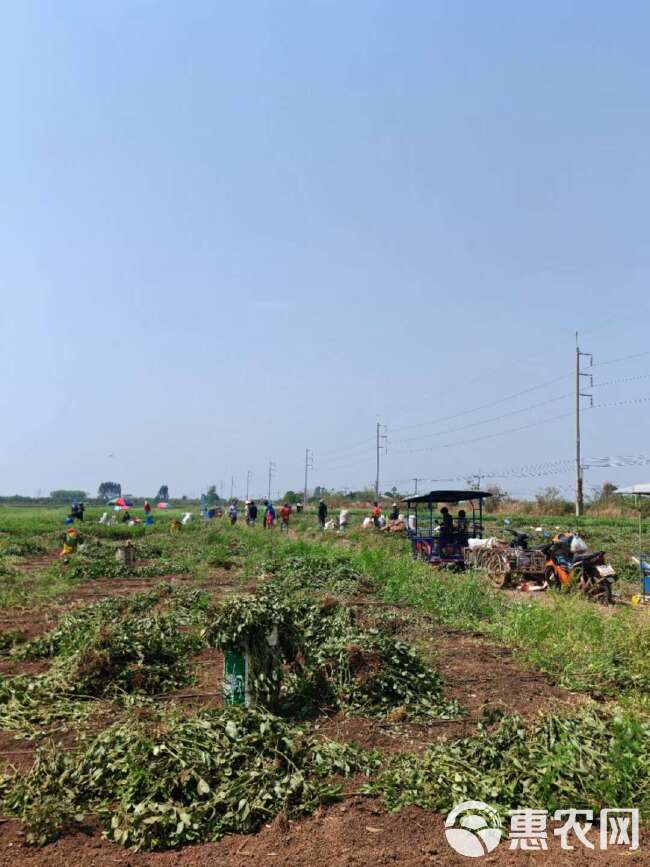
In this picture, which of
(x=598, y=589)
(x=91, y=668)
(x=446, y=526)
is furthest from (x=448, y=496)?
(x=91, y=668)

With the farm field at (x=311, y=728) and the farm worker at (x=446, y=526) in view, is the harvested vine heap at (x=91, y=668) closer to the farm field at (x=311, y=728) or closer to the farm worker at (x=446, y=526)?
the farm field at (x=311, y=728)

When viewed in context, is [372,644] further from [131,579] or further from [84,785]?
[131,579]

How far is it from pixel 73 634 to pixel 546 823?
689cm

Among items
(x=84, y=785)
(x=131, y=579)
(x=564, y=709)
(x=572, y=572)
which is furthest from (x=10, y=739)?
(x=131, y=579)

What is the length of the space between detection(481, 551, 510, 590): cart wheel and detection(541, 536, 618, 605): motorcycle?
1.04 meters

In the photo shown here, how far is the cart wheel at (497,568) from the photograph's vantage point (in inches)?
622

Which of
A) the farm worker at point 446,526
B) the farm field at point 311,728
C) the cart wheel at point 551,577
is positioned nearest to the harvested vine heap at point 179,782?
the farm field at point 311,728

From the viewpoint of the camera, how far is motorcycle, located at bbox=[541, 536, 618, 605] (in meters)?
13.7

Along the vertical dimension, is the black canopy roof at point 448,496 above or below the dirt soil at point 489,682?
above

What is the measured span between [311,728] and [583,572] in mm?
9475

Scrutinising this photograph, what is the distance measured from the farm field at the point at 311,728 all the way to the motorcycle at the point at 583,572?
112 inches

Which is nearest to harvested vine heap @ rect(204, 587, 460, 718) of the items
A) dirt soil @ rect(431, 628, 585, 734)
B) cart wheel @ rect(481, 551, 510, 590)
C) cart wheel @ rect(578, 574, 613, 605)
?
dirt soil @ rect(431, 628, 585, 734)

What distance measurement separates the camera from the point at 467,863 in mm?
4148

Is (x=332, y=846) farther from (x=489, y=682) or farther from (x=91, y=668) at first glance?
(x=91, y=668)
